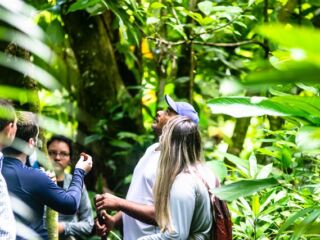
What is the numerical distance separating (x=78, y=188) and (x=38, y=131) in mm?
330

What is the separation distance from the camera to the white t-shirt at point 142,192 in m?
3.14

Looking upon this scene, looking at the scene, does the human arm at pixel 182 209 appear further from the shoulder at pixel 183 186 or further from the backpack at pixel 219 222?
the backpack at pixel 219 222

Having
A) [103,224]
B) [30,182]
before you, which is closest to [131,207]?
[103,224]

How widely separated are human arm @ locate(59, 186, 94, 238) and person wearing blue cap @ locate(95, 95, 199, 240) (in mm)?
482

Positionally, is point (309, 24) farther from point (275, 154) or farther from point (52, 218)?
point (52, 218)

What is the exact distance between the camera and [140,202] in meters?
3.15

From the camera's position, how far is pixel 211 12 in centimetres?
431

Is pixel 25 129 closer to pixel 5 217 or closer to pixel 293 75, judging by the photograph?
pixel 5 217

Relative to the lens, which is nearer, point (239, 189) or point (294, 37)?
point (294, 37)

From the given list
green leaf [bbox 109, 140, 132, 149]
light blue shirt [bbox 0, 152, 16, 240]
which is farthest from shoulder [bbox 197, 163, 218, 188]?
green leaf [bbox 109, 140, 132, 149]

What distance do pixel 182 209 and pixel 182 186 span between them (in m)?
0.10

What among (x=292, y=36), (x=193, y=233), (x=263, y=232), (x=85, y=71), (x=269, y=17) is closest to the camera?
(x=292, y=36)

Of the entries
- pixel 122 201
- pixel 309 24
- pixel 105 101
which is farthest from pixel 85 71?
pixel 122 201

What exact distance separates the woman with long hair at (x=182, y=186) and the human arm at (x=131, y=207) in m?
0.19
